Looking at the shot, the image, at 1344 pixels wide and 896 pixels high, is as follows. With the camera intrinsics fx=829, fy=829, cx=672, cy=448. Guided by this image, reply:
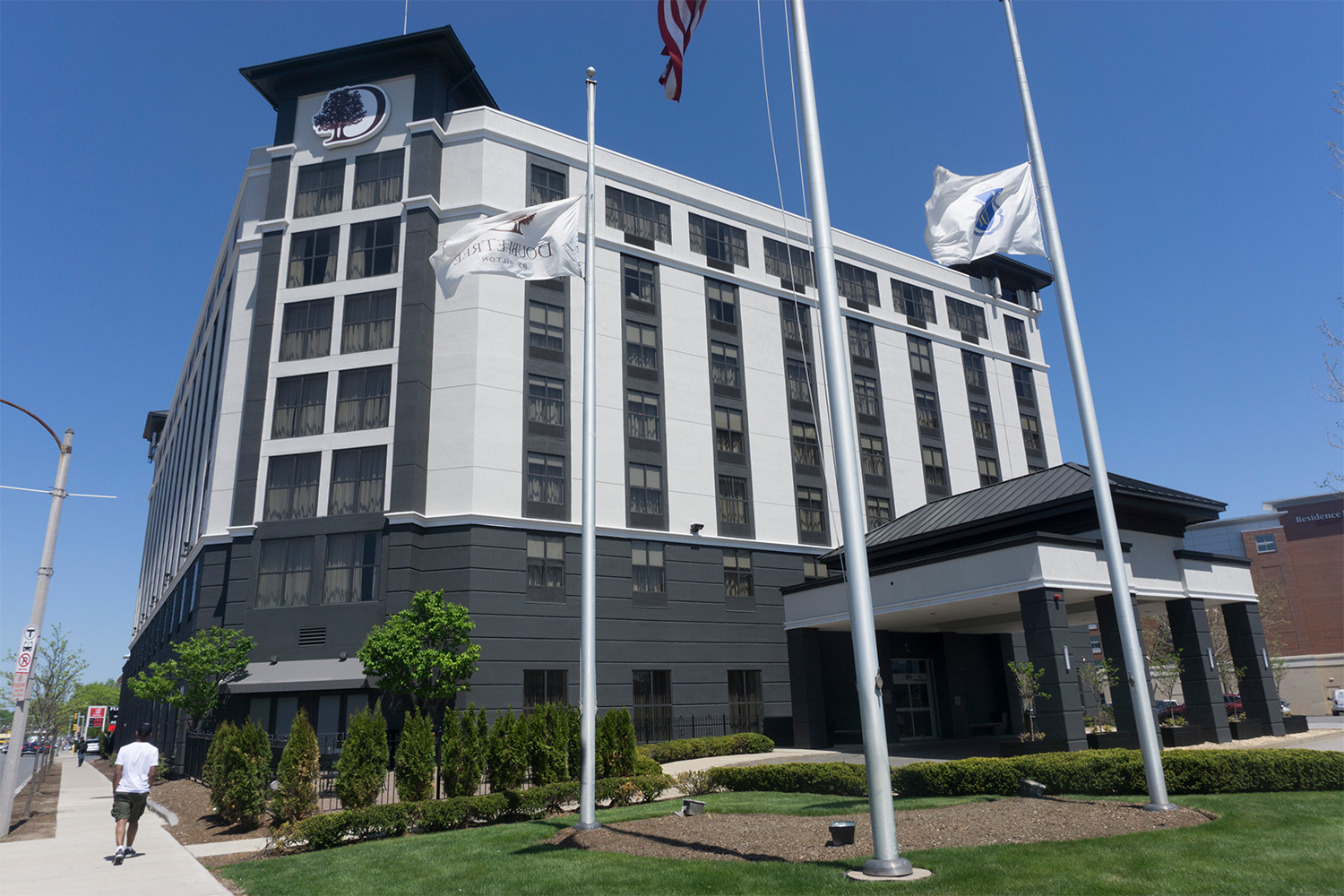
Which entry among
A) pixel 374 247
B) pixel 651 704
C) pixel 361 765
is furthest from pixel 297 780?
pixel 374 247

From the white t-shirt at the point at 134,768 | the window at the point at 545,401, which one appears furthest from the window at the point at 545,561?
the white t-shirt at the point at 134,768

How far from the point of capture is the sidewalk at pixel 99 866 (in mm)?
12602

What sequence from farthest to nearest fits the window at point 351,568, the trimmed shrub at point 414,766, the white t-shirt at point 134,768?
the window at point 351,568 < the trimmed shrub at point 414,766 < the white t-shirt at point 134,768

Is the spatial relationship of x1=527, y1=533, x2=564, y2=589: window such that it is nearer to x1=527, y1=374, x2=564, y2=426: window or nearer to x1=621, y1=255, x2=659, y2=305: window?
x1=527, y1=374, x2=564, y2=426: window

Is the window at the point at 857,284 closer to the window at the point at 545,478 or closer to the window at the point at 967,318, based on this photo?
the window at the point at 967,318

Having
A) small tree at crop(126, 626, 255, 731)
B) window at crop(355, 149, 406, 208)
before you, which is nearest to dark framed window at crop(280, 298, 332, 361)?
window at crop(355, 149, 406, 208)

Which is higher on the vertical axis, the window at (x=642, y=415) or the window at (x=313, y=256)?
the window at (x=313, y=256)

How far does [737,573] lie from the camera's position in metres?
38.9

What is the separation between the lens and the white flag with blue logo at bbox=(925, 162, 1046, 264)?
15.8 metres

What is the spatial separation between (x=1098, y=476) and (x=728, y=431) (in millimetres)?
27048

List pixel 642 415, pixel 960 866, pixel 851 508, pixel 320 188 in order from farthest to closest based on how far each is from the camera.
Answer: pixel 642 415
pixel 320 188
pixel 851 508
pixel 960 866

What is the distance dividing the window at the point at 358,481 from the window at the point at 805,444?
20.3 meters

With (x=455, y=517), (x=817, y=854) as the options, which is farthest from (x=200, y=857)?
(x=455, y=517)

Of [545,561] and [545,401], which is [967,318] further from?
[545,561]
